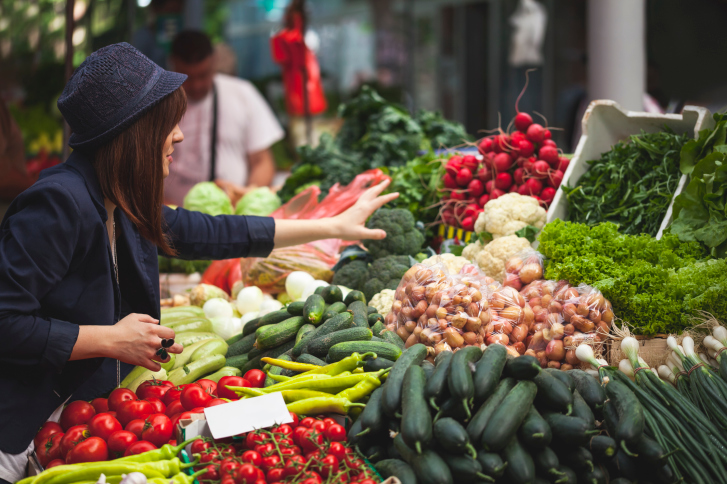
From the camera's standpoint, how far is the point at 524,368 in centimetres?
197

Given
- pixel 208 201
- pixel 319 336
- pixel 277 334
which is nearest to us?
pixel 319 336

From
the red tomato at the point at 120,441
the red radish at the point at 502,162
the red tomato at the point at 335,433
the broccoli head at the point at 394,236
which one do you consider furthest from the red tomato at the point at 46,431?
the red radish at the point at 502,162

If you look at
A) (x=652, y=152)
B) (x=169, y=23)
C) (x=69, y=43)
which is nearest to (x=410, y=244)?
(x=652, y=152)

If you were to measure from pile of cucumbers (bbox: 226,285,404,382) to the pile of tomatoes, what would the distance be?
44 centimetres

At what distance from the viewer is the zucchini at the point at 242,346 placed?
3.04 m

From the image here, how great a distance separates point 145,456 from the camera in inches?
78.3

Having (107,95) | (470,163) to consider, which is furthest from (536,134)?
(107,95)

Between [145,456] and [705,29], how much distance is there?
7945mm

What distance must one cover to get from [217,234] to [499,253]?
1541mm

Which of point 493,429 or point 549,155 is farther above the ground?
point 549,155

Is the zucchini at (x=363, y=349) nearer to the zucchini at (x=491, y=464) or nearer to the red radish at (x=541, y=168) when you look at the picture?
the zucchini at (x=491, y=464)

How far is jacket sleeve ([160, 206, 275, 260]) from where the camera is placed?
2918 mm

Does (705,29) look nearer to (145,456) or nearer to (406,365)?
(406,365)

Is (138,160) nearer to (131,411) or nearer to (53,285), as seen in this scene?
(53,285)
